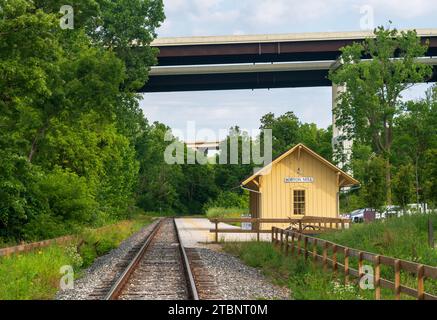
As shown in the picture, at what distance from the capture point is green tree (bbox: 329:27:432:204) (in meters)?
54.7

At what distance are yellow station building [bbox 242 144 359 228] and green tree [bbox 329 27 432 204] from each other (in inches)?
633

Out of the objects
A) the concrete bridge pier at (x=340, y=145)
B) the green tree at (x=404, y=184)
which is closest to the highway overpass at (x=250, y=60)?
the concrete bridge pier at (x=340, y=145)

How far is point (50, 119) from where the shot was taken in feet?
83.6

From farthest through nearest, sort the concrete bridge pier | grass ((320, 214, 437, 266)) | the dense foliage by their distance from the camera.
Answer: the concrete bridge pier < the dense foliage < grass ((320, 214, 437, 266))

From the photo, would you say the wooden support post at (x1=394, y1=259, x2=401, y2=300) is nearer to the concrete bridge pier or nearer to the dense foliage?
the dense foliage

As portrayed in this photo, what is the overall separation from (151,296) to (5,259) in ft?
16.0

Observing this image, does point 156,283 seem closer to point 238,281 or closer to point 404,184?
point 238,281

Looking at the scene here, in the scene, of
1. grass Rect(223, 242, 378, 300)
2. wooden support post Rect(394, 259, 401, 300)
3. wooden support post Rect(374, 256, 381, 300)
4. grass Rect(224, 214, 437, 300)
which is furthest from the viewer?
grass Rect(224, 214, 437, 300)

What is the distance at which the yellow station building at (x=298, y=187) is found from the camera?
39625 mm

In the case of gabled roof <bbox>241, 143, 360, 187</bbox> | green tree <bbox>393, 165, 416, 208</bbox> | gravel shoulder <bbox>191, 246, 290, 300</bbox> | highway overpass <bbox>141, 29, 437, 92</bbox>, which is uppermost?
highway overpass <bbox>141, 29, 437, 92</bbox>

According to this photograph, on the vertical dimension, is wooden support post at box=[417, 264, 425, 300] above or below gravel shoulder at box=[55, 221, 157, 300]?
above

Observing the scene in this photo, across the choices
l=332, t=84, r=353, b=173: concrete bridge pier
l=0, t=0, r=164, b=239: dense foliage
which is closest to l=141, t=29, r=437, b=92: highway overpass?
l=332, t=84, r=353, b=173: concrete bridge pier

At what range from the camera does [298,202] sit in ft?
131

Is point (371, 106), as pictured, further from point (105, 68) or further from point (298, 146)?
point (105, 68)
